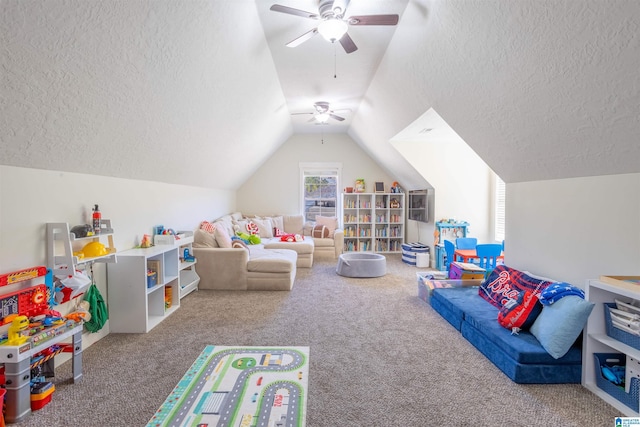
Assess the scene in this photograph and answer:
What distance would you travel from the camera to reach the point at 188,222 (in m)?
4.72

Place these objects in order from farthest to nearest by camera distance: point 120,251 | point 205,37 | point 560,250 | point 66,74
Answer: point 120,251
point 560,250
point 205,37
point 66,74

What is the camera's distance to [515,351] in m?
2.16

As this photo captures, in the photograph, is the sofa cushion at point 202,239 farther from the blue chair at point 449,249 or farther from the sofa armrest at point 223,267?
the blue chair at point 449,249

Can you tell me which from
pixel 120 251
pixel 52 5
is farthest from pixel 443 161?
pixel 52 5

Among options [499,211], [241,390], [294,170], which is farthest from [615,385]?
[294,170]

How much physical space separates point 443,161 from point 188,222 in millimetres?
4545

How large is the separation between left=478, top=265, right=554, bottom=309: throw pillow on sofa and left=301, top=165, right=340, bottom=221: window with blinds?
463cm

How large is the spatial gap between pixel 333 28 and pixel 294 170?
17.2 feet

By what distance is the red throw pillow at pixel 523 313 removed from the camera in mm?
2412

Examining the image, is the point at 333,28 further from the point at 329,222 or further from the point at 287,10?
the point at 329,222

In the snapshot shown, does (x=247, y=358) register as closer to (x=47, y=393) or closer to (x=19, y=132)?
(x=47, y=393)

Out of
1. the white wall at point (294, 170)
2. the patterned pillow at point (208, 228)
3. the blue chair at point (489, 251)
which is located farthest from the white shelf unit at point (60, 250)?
the white wall at point (294, 170)

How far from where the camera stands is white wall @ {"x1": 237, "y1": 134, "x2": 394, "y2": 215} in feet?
24.4

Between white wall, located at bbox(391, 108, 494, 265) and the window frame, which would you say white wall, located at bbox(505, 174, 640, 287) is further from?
the window frame
